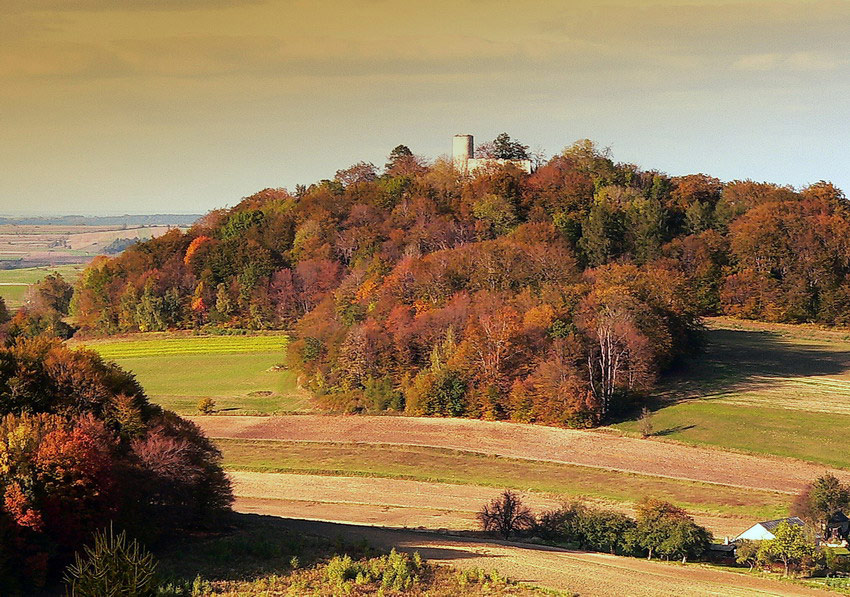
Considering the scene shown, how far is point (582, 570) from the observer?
31.3 metres

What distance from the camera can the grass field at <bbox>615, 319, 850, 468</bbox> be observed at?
53.7 meters

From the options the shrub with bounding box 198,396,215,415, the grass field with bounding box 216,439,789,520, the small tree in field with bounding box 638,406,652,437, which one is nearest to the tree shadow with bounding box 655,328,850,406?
the small tree in field with bounding box 638,406,652,437

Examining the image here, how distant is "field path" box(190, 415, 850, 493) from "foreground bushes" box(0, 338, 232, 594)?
71.6ft

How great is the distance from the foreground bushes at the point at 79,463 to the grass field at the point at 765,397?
31325mm

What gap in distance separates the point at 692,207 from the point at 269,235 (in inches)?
1787

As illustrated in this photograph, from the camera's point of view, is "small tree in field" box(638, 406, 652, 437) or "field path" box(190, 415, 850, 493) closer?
"field path" box(190, 415, 850, 493)

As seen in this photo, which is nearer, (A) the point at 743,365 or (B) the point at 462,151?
(A) the point at 743,365

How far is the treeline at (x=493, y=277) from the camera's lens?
2557 inches

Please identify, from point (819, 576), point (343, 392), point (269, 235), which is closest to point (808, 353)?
point (343, 392)

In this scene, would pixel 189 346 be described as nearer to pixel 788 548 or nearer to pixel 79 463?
pixel 79 463

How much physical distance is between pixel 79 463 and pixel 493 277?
162 ft

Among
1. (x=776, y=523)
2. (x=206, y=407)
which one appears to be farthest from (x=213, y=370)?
(x=776, y=523)

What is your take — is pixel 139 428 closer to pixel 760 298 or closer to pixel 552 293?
pixel 552 293

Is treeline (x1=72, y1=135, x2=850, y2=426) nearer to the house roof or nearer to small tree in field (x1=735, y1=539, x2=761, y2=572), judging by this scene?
the house roof
